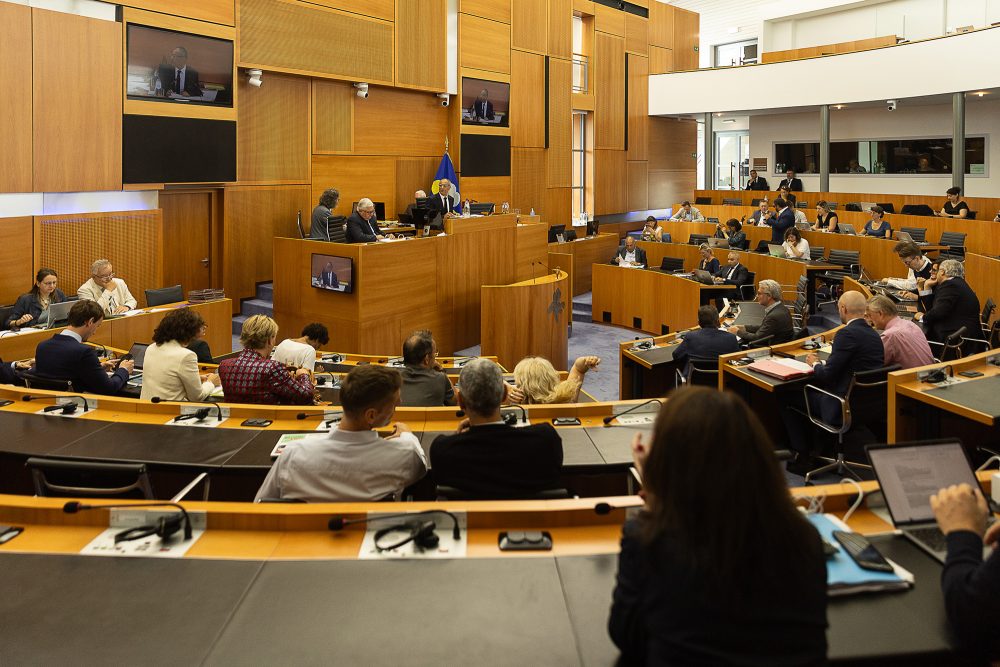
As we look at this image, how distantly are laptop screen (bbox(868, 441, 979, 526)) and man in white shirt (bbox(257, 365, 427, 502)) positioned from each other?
4.89ft

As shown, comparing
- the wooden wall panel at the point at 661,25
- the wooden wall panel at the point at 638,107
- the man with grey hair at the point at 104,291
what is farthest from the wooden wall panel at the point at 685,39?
the man with grey hair at the point at 104,291

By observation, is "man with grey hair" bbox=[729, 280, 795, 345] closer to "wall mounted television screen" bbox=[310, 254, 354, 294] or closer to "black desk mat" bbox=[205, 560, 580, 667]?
"wall mounted television screen" bbox=[310, 254, 354, 294]

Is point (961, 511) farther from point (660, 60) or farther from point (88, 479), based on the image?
point (660, 60)

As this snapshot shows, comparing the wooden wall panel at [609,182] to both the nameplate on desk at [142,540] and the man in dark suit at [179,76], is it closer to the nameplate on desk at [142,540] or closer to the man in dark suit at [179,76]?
the man in dark suit at [179,76]

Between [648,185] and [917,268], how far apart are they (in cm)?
1031

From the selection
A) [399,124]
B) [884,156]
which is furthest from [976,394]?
[884,156]

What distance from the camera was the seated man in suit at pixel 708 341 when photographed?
6.49 metres

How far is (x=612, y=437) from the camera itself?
3.79 m

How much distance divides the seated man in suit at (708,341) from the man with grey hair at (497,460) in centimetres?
376

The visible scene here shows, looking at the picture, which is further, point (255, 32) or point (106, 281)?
point (255, 32)

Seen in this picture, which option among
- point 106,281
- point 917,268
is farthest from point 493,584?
point 917,268

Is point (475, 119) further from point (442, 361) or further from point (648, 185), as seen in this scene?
point (442, 361)

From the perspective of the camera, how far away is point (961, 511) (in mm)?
1961

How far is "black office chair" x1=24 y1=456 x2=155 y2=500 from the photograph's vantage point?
9.84 feet
